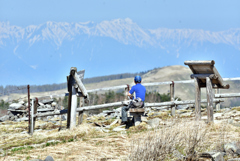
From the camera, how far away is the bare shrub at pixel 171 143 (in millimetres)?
7443

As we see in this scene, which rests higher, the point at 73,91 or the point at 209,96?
the point at 73,91

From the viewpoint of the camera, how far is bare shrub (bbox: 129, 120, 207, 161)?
7.44 meters

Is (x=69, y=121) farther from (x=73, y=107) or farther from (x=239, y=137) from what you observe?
(x=239, y=137)

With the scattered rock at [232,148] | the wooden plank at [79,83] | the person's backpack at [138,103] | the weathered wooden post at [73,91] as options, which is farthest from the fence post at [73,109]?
the scattered rock at [232,148]

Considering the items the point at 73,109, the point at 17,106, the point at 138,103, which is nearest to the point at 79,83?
the point at 73,109

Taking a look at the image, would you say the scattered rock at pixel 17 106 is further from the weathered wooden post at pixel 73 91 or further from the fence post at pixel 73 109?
the fence post at pixel 73 109

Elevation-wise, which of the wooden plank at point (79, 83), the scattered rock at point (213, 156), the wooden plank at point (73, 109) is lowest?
the scattered rock at point (213, 156)

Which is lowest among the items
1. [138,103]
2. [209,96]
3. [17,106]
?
[138,103]

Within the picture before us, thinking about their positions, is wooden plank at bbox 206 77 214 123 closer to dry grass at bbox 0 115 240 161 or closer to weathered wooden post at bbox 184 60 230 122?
weathered wooden post at bbox 184 60 230 122

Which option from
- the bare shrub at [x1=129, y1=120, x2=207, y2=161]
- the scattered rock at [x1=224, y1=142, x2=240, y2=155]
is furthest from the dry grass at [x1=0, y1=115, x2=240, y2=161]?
the scattered rock at [x1=224, y1=142, x2=240, y2=155]

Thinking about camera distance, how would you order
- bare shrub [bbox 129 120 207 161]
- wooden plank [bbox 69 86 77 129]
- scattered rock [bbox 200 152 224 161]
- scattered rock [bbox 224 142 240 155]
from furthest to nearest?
wooden plank [bbox 69 86 77 129], scattered rock [bbox 224 142 240 155], scattered rock [bbox 200 152 224 161], bare shrub [bbox 129 120 207 161]

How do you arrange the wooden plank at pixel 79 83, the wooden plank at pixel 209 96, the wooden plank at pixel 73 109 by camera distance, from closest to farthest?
the wooden plank at pixel 209 96 < the wooden plank at pixel 73 109 < the wooden plank at pixel 79 83

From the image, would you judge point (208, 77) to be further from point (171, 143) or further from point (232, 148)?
point (171, 143)

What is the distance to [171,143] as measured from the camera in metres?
8.03
